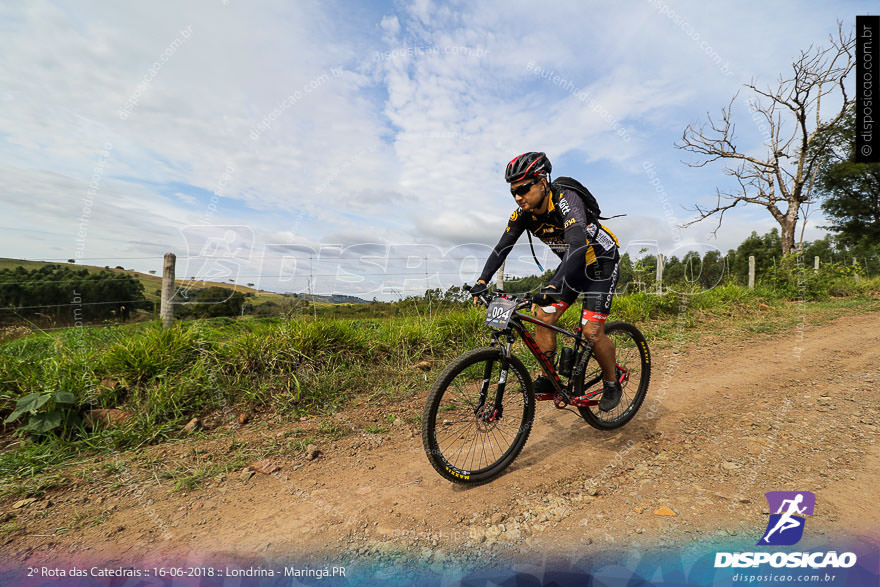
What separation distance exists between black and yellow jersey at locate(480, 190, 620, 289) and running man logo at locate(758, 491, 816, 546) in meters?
1.95

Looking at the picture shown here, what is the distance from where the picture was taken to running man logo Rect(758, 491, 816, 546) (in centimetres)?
200

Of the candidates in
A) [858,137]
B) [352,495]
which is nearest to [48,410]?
[352,495]

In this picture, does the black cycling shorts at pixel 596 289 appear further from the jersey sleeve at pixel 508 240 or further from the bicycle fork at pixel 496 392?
the bicycle fork at pixel 496 392

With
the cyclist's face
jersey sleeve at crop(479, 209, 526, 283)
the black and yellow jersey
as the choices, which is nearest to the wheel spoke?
the black and yellow jersey

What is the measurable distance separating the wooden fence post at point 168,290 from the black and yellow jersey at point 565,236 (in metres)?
5.35

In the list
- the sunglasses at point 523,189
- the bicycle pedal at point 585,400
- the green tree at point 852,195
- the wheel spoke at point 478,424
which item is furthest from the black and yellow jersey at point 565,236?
the green tree at point 852,195

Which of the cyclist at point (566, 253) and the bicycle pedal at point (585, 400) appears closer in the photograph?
the cyclist at point (566, 253)

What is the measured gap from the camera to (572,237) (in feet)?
10.3

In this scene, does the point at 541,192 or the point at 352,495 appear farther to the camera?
the point at 541,192

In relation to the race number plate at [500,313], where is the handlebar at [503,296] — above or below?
above

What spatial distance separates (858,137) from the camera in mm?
16766

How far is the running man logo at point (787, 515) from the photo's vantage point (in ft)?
6.57

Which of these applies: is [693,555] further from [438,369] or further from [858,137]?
[858,137]

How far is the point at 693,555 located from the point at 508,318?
1.71 metres
